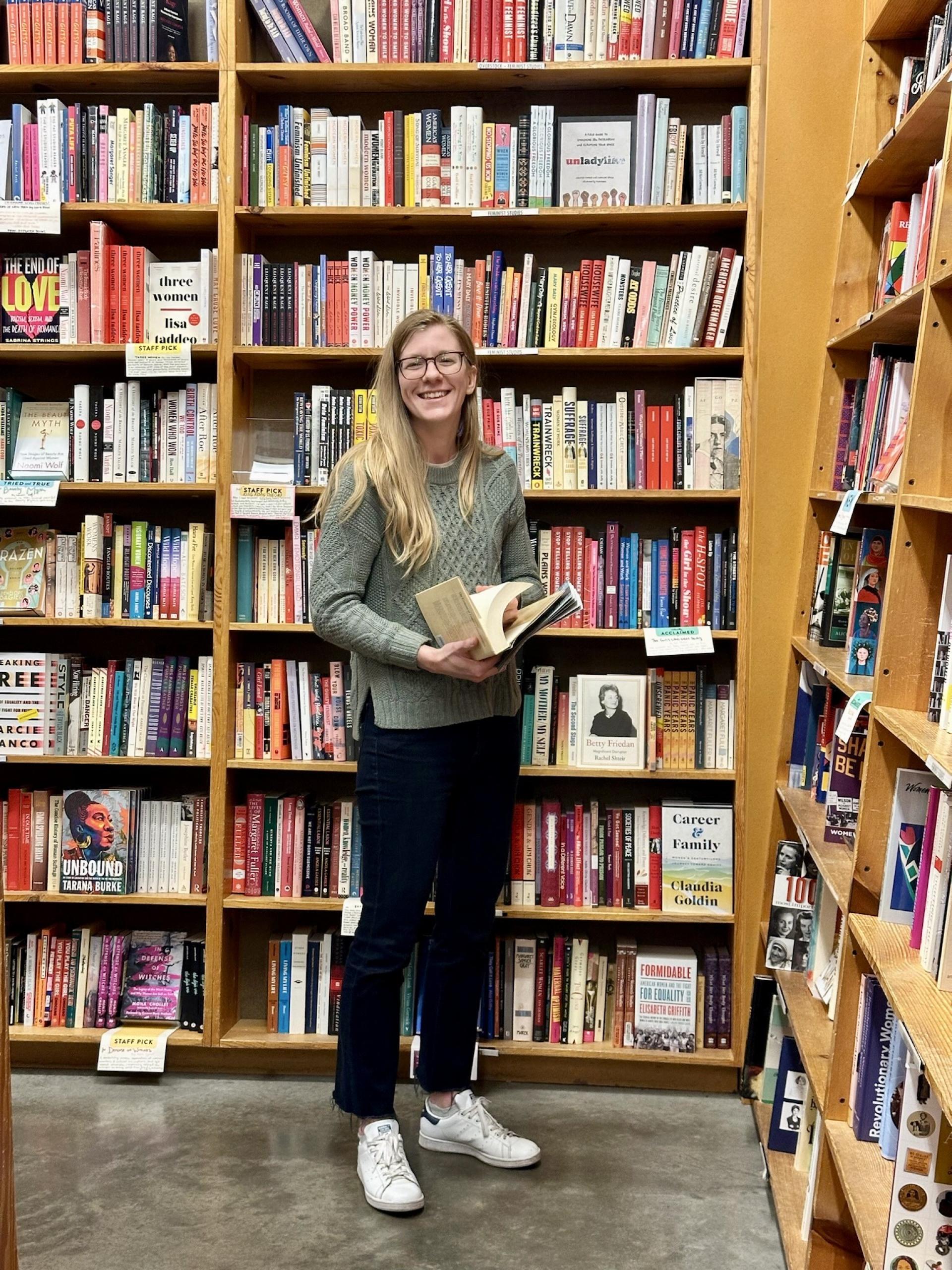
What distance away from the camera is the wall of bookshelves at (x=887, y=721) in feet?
5.27

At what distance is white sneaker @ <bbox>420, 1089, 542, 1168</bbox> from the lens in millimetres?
2521

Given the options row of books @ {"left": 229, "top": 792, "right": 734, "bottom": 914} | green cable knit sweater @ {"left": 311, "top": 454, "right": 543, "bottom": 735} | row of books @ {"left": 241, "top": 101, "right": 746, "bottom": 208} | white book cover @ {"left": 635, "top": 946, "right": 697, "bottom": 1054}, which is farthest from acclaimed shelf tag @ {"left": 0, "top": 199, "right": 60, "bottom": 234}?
white book cover @ {"left": 635, "top": 946, "right": 697, "bottom": 1054}

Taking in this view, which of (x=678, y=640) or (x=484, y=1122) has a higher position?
(x=678, y=640)

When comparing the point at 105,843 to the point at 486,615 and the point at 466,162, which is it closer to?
the point at 486,615

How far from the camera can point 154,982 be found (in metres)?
3.05

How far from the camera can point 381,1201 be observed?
2322 mm

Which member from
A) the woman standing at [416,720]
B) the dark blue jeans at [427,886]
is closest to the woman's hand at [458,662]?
the woman standing at [416,720]

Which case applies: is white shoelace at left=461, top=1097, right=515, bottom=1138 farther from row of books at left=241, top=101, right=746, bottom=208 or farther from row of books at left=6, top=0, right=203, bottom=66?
row of books at left=6, top=0, right=203, bottom=66

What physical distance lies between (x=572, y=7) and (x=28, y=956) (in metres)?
2.68

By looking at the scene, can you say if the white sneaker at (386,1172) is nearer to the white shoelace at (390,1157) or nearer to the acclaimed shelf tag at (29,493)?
the white shoelace at (390,1157)

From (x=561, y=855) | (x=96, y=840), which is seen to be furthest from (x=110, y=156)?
(x=561, y=855)

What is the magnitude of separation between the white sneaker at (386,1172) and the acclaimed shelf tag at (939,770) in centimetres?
143

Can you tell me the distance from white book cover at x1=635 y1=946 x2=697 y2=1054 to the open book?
109cm

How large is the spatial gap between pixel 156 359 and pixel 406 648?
112 centimetres
